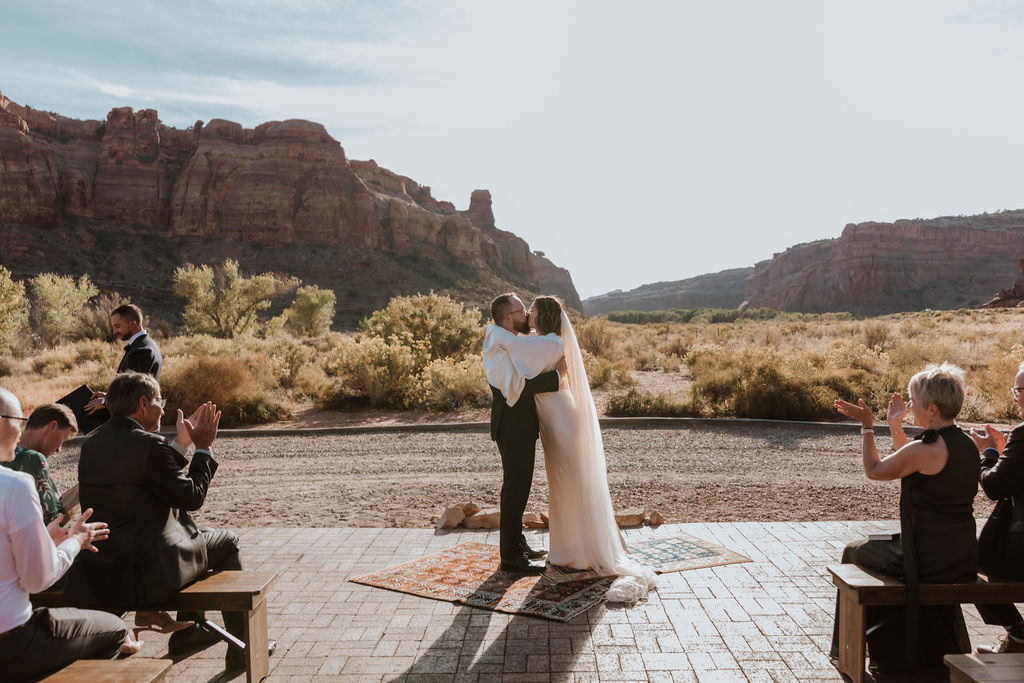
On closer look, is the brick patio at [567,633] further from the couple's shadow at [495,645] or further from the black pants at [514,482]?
the black pants at [514,482]

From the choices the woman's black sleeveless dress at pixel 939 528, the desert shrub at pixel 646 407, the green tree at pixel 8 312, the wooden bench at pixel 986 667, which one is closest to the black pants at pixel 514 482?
the woman's black sleeveless dress at pixel 939 528

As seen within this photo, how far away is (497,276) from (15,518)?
298 ft

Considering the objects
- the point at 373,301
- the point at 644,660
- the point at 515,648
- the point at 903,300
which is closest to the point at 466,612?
the point at 515,648

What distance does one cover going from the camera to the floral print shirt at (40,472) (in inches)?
149

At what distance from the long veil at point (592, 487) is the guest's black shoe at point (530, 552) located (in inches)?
19.6

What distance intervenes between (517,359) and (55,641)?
3033 mm

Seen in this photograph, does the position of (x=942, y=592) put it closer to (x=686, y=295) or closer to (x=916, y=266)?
(x=916, y=266)

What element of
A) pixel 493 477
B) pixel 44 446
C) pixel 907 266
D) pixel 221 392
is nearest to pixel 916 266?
pixel 907 266

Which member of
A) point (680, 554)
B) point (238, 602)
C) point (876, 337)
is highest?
point (876, 337)

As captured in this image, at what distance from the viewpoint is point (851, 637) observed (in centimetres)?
342

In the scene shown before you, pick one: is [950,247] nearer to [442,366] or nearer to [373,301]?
[373,301]

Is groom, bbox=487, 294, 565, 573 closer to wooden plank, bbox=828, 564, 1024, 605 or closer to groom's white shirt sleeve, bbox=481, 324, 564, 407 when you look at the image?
groom's white shirt sleeve, bbox=481, 324, 564, 407

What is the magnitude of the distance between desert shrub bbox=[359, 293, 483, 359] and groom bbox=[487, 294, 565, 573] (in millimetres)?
12392

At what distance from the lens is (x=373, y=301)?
237 ft
